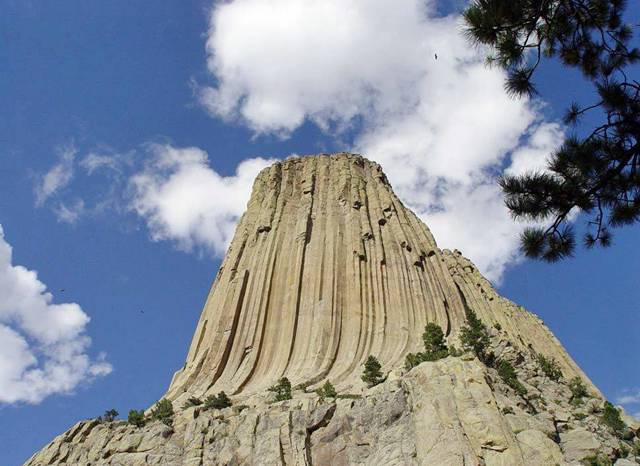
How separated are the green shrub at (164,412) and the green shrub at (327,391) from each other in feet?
25.2


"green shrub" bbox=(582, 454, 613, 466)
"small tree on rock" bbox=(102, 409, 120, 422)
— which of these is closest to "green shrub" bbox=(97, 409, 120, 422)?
"small tree on rock" bbox=(102, 409, 120, 422)

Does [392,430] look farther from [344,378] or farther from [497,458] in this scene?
[344,378]

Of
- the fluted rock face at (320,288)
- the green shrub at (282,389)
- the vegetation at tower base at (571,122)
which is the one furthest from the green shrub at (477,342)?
the vegetation at tower base at (571,122)

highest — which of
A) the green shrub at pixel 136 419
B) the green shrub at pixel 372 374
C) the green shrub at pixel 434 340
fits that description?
the green shrub at pixel 434 340

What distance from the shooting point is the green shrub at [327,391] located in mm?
33250

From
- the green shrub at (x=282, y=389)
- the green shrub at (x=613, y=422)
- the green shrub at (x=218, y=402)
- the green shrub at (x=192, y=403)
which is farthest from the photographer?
the green shrub at (x=192, y=403)

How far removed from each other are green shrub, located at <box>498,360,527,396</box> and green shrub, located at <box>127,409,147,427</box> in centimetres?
1862

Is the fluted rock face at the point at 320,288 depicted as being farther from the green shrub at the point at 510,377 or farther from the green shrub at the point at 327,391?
the green shrub at the point at 510,377

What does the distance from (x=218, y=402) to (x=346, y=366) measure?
8433 millimetres

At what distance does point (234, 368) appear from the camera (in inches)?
1660

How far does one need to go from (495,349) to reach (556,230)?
31.8 meters

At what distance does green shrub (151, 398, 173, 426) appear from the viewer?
34131 mm

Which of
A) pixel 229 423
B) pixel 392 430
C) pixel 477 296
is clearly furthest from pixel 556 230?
pixel 477 296

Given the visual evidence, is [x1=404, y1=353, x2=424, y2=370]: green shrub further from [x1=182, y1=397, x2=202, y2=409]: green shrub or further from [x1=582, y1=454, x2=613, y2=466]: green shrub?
[x1=182, y1=397, x2=202, y2=409]: green shrub
